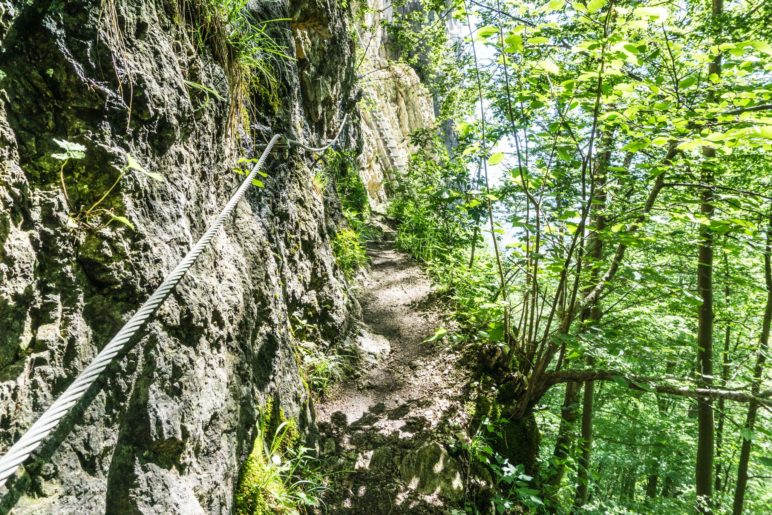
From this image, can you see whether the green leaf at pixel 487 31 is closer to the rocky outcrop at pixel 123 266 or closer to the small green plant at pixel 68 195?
the rocky outcrop at pixel 123 266

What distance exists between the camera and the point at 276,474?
2.32m

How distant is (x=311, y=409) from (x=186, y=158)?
7.32ft

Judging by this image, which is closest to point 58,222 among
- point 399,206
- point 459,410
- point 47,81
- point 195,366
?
point 47,81

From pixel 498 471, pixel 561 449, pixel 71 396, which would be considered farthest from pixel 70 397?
pixel 561 449

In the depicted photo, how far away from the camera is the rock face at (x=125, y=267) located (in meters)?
1.29

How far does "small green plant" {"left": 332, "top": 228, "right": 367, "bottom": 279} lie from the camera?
5656 mm

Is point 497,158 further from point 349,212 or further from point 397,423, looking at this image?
point 349,212

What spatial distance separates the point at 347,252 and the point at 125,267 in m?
4.19

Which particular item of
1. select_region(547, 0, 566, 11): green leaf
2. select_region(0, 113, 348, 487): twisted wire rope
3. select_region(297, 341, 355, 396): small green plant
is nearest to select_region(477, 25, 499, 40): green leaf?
select_region(547, 0, 566, 11): green leaf

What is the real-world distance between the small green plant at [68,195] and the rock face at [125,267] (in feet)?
0.05

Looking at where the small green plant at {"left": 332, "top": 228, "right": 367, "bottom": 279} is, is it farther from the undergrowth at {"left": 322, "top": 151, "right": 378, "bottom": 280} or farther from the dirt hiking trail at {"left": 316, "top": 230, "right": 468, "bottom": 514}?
the dirt hiking trail at {"left": 316, "top": 230, "right": 468, "bottom": 514}

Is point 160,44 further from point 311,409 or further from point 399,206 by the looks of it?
point 399,206

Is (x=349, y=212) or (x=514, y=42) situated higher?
(x=514, y=42)

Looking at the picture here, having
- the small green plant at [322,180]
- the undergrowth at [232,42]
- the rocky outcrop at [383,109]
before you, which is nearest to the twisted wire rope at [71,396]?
the undergrowth at [232,42]
